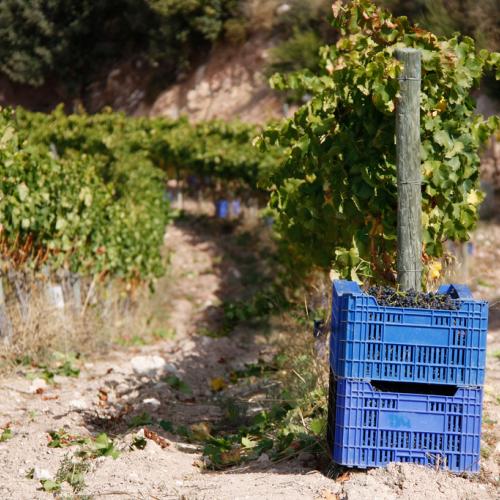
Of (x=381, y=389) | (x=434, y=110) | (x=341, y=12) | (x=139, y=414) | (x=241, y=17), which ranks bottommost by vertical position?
(x=139, y=414)

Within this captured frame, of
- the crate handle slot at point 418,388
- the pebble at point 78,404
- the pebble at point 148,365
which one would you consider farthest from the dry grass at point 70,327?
the crate handle slot at point 418,388

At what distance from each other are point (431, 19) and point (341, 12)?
38.0ft

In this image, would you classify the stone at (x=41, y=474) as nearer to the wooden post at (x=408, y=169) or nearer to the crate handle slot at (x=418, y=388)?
the crate handle slot at (x=418, y=388)

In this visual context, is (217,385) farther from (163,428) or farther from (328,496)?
(328,496)

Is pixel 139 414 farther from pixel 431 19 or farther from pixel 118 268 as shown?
pixel 431 19

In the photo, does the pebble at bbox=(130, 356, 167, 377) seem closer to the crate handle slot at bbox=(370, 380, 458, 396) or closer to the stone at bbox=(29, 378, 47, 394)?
the stone at bbox=(29, 378, 47, 394)

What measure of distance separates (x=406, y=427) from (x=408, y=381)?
0.22 m

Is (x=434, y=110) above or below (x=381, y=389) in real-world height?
above

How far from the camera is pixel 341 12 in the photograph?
19.8 feet

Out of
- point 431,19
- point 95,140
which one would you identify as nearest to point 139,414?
point 95,140

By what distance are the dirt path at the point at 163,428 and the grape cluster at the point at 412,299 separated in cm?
75

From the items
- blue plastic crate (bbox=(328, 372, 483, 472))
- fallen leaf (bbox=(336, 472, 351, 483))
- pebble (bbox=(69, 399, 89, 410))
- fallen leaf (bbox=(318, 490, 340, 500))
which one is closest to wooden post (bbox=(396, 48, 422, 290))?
blue plastic crate (bbox=(328, 372, 483, 472))

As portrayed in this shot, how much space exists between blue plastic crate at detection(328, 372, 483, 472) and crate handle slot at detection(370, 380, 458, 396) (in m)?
0.08

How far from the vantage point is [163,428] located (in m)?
6.13
